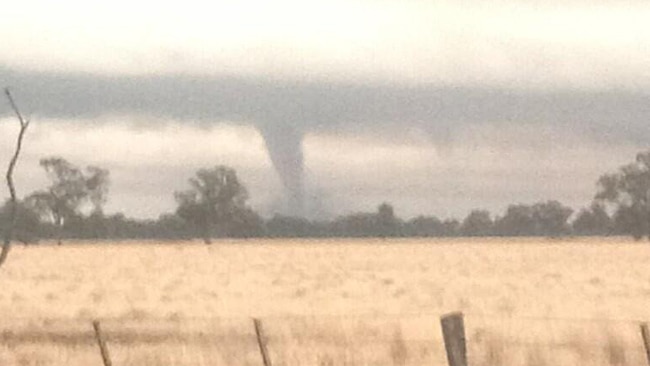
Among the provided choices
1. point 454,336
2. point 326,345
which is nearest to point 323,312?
point 326,345

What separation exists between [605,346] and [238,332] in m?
5.38

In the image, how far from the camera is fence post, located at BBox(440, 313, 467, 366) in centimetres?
1248

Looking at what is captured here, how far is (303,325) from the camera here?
77.4ft

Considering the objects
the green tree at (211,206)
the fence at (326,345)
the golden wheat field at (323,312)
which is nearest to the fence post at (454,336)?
the fence at (326,345)

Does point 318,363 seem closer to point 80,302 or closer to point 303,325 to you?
point 303,325

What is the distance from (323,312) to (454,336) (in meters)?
18.6

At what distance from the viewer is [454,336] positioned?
1262 cm

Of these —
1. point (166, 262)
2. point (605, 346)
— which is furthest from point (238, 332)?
point (166, 262)

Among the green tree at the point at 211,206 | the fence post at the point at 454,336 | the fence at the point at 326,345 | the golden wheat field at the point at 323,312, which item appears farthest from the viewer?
the green tree at the point at 211,206

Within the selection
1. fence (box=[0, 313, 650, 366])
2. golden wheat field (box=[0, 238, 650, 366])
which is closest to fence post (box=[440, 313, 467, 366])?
fence (box=[0, 313, 650, 366])

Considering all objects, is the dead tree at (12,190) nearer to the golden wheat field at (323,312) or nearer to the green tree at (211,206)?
the golden wheat field at (323,312)

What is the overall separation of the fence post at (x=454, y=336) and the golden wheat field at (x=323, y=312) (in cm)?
600

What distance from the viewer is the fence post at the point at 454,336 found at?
41.0 feet

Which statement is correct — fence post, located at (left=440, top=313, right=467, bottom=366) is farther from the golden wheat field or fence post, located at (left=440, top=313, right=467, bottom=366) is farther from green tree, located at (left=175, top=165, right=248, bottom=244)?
green tree, located at (left=175, top=165, right=248, bottom=244)
